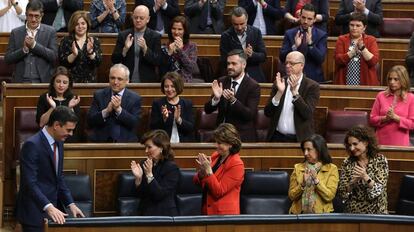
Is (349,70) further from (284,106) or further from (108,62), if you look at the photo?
(108,62)

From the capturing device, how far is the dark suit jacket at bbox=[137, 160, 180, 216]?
18.9 feet

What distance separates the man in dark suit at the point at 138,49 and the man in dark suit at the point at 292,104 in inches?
47.4

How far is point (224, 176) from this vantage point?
5.78m

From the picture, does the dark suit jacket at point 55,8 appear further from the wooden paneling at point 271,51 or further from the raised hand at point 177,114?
the raised hand at point 177,114

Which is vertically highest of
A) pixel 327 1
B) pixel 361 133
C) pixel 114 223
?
pixel 327 1

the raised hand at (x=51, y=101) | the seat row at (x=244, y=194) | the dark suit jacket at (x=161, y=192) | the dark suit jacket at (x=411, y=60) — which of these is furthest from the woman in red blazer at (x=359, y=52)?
the dark suit jacket at (x=161, y=192)

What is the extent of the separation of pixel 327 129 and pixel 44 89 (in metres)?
1.92

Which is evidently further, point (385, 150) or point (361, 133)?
point (385, 150)

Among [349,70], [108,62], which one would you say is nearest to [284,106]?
[349,70]

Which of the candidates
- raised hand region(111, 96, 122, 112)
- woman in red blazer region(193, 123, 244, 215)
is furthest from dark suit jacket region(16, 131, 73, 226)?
raised hand region(111, 96, 122, 112)

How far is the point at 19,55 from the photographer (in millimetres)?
7488

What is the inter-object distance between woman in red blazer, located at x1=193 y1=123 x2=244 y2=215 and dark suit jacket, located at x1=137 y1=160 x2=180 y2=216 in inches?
5.7

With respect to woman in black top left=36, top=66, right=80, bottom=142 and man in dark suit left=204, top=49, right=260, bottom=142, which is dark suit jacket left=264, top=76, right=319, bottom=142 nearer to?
man in dark suit left=204, top=49, right=260, bottom=142

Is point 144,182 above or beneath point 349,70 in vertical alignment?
beneath
